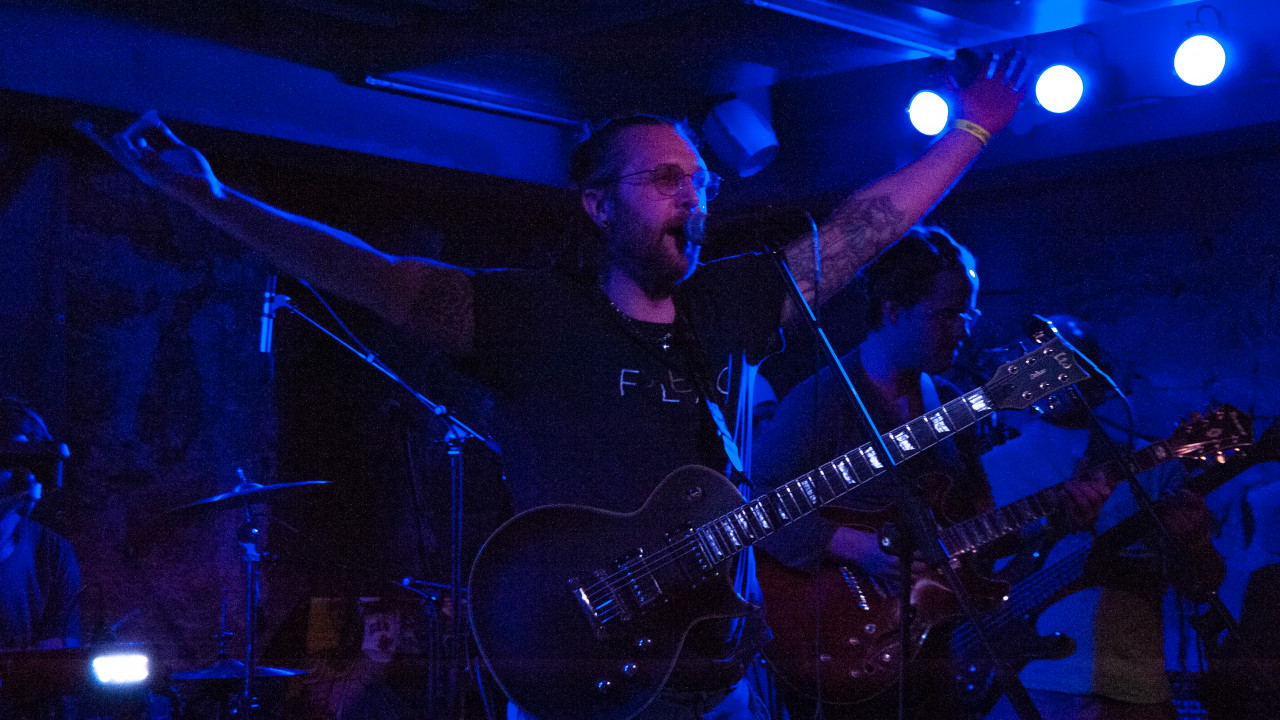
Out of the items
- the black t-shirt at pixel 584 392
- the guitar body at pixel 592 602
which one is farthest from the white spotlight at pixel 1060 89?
the guitar body at pixel 592 602

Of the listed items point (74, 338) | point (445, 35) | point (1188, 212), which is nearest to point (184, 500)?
point (74, 338)

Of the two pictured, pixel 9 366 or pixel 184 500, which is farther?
pixel 184 500

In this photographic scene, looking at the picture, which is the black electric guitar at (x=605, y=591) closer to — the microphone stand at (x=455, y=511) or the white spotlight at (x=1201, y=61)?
the microphone stand at (x=455, y=511)

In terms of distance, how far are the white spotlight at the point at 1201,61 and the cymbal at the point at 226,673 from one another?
15.5ft

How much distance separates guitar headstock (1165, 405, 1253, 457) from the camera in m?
3.79

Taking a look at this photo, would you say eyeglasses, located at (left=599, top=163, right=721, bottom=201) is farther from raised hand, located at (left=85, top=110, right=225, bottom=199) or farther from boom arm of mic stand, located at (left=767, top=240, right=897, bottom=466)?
raised hand, located at (left=85, top=110, right=225, bottom=199)

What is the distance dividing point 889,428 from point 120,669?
2.87 metres

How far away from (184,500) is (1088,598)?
4177mm

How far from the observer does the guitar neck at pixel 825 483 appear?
246 centimetres

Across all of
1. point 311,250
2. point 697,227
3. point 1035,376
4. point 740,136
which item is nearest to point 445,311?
point 311,250

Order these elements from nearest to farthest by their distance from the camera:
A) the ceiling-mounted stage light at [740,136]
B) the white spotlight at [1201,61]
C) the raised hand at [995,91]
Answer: the raised hand at [995,91]
the white spotlight at [1201,61]
the ceiling-mounted stage light at [740,136]

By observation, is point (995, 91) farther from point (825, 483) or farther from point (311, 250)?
point (311, 250)

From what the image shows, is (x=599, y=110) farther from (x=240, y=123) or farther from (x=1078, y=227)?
(x=1078, y=227)

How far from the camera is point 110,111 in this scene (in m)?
4.54
